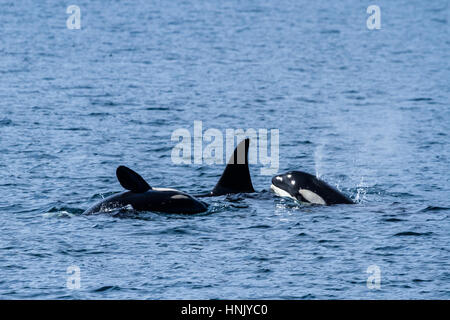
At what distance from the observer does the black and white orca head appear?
27922 millimetres

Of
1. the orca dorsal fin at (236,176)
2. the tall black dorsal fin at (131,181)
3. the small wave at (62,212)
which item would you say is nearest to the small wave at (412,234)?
the orca dorsal fin at (236,176)

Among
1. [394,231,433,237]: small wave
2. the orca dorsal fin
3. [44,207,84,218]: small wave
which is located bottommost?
[394,231,433,237]: small wave

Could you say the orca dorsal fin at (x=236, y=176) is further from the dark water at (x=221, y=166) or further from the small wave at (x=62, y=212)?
the small wave at (x=62, y=212)

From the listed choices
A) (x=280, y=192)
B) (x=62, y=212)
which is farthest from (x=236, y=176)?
(x=62, y=212)

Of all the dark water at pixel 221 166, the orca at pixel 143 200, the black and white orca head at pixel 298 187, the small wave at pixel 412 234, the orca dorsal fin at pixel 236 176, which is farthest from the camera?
the orca dorsal fin at pixel 236 176

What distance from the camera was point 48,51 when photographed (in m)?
66.8

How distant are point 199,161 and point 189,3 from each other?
7210 centimetres

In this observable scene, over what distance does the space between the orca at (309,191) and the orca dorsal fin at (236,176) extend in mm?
1086

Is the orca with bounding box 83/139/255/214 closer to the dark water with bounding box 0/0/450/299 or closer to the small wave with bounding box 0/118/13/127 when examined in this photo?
the dark water with bounding box 0/0/450/299

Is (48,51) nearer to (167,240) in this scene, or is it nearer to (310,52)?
(310,52)

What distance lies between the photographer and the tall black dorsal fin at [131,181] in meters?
25.9

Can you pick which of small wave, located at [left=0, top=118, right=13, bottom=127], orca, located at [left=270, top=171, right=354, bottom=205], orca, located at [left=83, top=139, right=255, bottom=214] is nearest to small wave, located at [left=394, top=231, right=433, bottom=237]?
orca, located at [left=270, top=171, right=354, bottom=205]

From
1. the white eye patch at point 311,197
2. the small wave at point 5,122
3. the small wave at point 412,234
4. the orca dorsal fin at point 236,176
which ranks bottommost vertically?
the small wave at point 412,234

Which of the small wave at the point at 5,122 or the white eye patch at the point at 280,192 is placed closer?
the white eye patch at the point at 280,192
